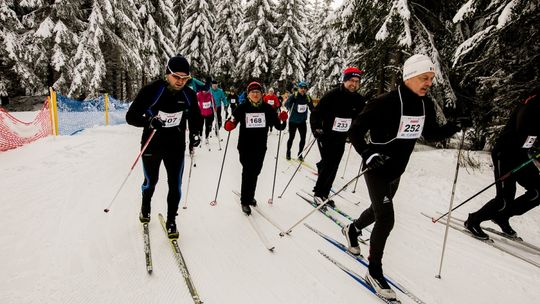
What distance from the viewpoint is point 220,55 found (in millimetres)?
34094

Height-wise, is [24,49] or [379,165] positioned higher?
[24,49]

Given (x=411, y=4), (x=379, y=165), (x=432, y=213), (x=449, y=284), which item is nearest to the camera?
(x=379, y=165)

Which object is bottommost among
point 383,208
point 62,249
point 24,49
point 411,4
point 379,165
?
point 62,249

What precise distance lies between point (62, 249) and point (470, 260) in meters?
5.15

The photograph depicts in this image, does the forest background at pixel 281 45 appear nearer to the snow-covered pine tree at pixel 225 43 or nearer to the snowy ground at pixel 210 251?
the snow-covered pine tree at pixel 225 43

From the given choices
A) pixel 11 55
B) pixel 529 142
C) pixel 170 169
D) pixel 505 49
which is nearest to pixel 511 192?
pixel 529 142

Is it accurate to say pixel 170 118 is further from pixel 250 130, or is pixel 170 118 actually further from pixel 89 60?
pixel 89 60

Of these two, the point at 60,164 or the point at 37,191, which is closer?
the point at 37,191

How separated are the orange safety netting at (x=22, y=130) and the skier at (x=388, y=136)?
29.6 feet

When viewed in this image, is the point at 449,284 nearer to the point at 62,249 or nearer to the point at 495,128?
the point at 62,249

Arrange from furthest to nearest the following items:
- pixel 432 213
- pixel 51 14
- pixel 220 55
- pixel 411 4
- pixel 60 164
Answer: pixel 220 55
pixel 51 14
pixel 411 4
pixel 60 164
pixel 432 213

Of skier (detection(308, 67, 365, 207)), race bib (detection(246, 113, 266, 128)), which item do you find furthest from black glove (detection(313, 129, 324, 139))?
race bib (detection(246, 113, 266, 128))

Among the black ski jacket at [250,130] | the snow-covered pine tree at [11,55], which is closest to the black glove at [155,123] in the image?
the black ski jacket at [250,130]

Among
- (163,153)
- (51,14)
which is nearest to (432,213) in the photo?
(163,153)
